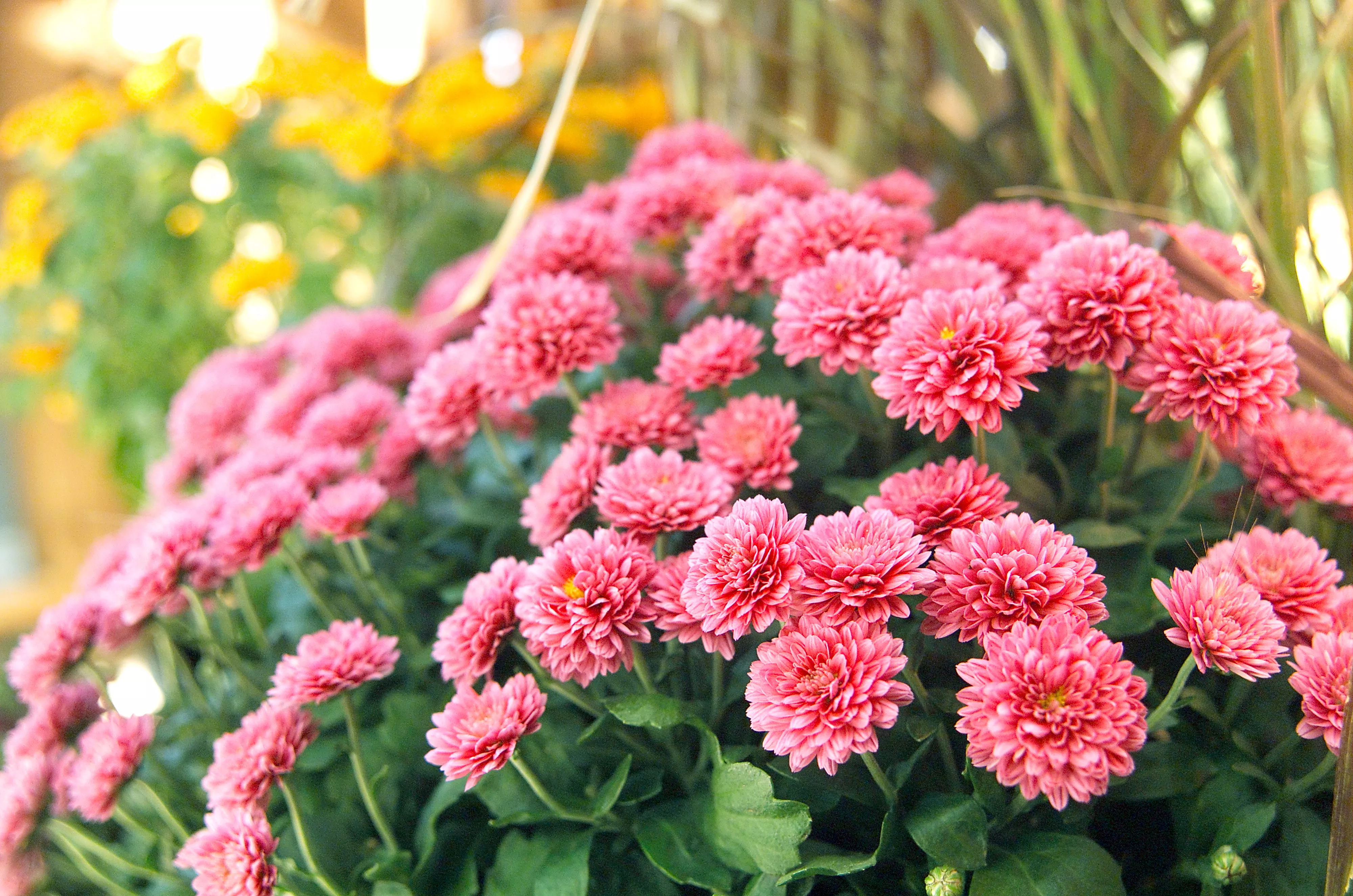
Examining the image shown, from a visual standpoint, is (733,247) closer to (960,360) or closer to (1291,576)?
(960,360)

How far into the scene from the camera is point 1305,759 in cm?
Answer: 35

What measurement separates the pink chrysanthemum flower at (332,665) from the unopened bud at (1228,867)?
33 centimetres

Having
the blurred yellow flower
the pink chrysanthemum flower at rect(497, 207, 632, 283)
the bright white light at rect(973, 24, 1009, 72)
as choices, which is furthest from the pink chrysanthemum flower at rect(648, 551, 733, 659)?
the blurred yellow flower

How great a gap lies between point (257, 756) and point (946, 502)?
0.30 metres

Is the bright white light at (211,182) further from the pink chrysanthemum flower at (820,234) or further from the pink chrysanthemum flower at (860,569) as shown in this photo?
the pink chrysanthemum flower at (860,569)

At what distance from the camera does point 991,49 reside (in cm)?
69

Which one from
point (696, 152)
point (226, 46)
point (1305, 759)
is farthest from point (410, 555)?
point (226, 46)

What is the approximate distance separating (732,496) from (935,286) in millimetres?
138

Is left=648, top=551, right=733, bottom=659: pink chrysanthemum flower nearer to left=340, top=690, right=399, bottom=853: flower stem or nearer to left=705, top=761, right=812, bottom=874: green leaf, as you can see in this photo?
left=705, top=761, right=812, bottom=874: green leaf

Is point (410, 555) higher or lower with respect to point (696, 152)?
lower

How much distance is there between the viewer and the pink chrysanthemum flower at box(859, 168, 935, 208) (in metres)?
0.53

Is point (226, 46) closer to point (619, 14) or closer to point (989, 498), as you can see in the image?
point (619, 14)

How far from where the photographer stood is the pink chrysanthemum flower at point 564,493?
15.0 inches

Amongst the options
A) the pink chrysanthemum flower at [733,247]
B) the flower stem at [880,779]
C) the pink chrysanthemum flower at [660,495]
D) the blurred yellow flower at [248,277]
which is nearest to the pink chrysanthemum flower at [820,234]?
the pink chrysanthemum flower at [733,247]
